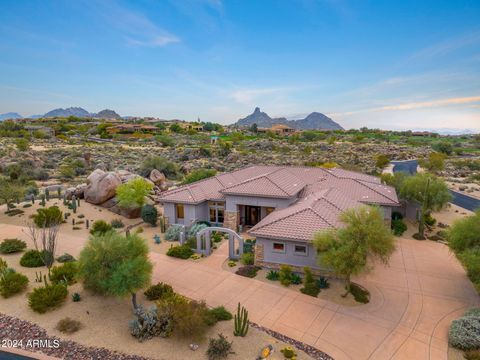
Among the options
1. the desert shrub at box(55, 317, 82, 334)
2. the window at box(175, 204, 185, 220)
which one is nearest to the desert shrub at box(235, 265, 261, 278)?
the desert shrub at box(55, 317, 82, 334)

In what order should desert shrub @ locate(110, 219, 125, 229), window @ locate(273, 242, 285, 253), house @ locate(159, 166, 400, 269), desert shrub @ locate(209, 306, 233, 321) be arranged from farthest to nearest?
desert shrub @ locate(110, 219, 125, 229), window @ locate(273, 242, 285, 253), house @ locate(159, 166, 400, 269), desert shrub @ locate(209, 306, 233, 321)

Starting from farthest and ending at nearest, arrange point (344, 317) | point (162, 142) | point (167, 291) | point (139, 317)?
1. point (162, 142)
2. point (167, 291)
3. point (344, 317)
4. point (139, 317)

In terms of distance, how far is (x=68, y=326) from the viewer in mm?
13266

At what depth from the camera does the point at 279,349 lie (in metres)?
12.2

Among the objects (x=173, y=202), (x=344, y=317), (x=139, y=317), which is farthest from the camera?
(x=173, y=202)

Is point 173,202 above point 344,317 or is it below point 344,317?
above

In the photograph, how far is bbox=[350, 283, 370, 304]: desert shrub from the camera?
51.7 ft

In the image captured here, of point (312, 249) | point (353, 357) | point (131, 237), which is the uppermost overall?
point (131, 237)

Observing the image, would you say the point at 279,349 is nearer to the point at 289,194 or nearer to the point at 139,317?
the point at 139,317

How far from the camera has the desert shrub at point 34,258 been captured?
18.4 metres

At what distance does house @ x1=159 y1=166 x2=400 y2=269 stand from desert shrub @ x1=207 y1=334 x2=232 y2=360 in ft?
23.9

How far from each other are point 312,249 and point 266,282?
10.6 ft

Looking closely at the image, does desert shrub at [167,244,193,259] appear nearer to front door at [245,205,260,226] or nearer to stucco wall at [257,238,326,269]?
stucco wall at [257,238,326,269]

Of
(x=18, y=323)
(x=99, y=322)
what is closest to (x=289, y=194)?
(x=99, y=322)
